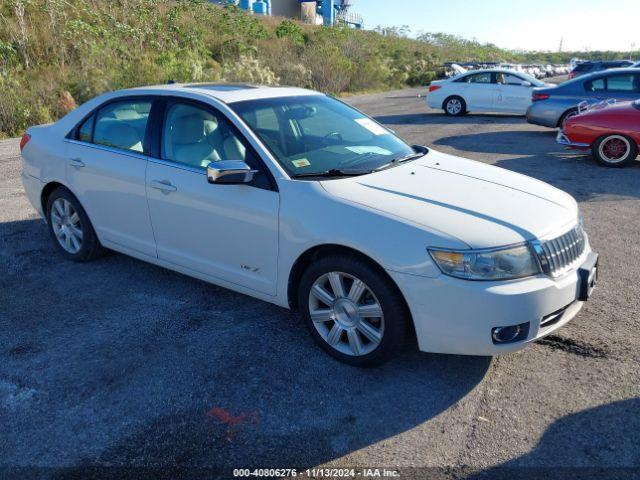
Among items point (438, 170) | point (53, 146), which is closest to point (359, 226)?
point (438, 170)

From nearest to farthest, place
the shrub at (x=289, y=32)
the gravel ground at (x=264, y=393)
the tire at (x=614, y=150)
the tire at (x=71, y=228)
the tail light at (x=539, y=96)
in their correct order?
the gravel ground at (x=264, y=393) → the tire at (x=71, y=228) → the tire at (x=614, y=150) → the tail light at (x=539, y=96) → the shrub at (x=289, y=32)

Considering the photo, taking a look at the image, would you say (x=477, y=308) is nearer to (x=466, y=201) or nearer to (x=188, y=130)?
(x=466, y=201)

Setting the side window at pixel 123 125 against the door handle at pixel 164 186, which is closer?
the door handle at pixel 164 186

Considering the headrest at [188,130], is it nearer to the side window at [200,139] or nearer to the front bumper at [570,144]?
the side window at [200,139]

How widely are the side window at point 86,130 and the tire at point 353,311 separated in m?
2.67

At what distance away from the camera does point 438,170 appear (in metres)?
4.11

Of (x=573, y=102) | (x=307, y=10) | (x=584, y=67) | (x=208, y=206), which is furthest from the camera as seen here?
(x=307, y=10)

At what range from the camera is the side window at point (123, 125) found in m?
4.52

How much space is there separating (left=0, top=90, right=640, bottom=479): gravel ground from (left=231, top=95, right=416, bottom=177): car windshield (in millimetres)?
1206

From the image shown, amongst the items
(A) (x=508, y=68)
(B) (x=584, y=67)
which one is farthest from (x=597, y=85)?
(A) (x=508, y=68)

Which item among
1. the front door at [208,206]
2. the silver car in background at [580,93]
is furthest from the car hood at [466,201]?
the silver car in background at [580,93]

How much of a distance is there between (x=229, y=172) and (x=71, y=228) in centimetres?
247

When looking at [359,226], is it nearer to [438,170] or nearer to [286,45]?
[438,170]

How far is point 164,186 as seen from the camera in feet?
13.7
